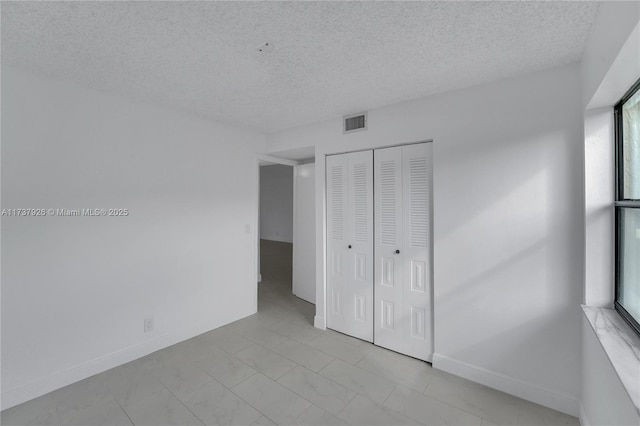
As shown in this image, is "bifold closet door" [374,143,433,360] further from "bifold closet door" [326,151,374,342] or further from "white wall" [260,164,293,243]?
"white wall" [260,164,293,243]

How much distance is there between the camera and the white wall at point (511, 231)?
1.96 meters

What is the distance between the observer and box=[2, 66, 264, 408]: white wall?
6.79 feet

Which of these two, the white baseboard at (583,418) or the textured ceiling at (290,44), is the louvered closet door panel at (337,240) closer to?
the textured ceiling at (290,44)

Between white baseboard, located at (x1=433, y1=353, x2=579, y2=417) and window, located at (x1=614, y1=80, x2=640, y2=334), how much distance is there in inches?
32.6

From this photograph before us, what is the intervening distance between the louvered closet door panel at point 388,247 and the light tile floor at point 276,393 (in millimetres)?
235

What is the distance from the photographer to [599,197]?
176cm

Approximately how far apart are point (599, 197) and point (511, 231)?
0.55 meters

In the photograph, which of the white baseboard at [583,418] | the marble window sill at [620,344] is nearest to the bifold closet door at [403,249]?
the white baseboard at [583,418]

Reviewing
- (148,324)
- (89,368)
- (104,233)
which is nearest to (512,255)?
(148,324)

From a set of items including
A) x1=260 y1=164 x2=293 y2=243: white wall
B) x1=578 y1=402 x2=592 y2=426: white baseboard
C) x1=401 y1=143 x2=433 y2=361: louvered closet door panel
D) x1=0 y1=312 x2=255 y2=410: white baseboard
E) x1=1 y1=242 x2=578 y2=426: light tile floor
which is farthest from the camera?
x1=260 y1=164 x2=293 y2=243: white wall

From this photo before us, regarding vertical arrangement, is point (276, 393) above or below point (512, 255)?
below

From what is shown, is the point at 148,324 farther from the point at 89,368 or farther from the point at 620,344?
the point at 620,344

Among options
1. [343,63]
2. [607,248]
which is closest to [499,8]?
[343,63]

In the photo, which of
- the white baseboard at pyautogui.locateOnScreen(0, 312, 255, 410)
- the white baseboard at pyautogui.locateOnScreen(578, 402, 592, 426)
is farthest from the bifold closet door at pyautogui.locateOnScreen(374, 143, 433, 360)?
the white baseboard at pyautogui.locateOnScreen(0, 312, 255, 410)
